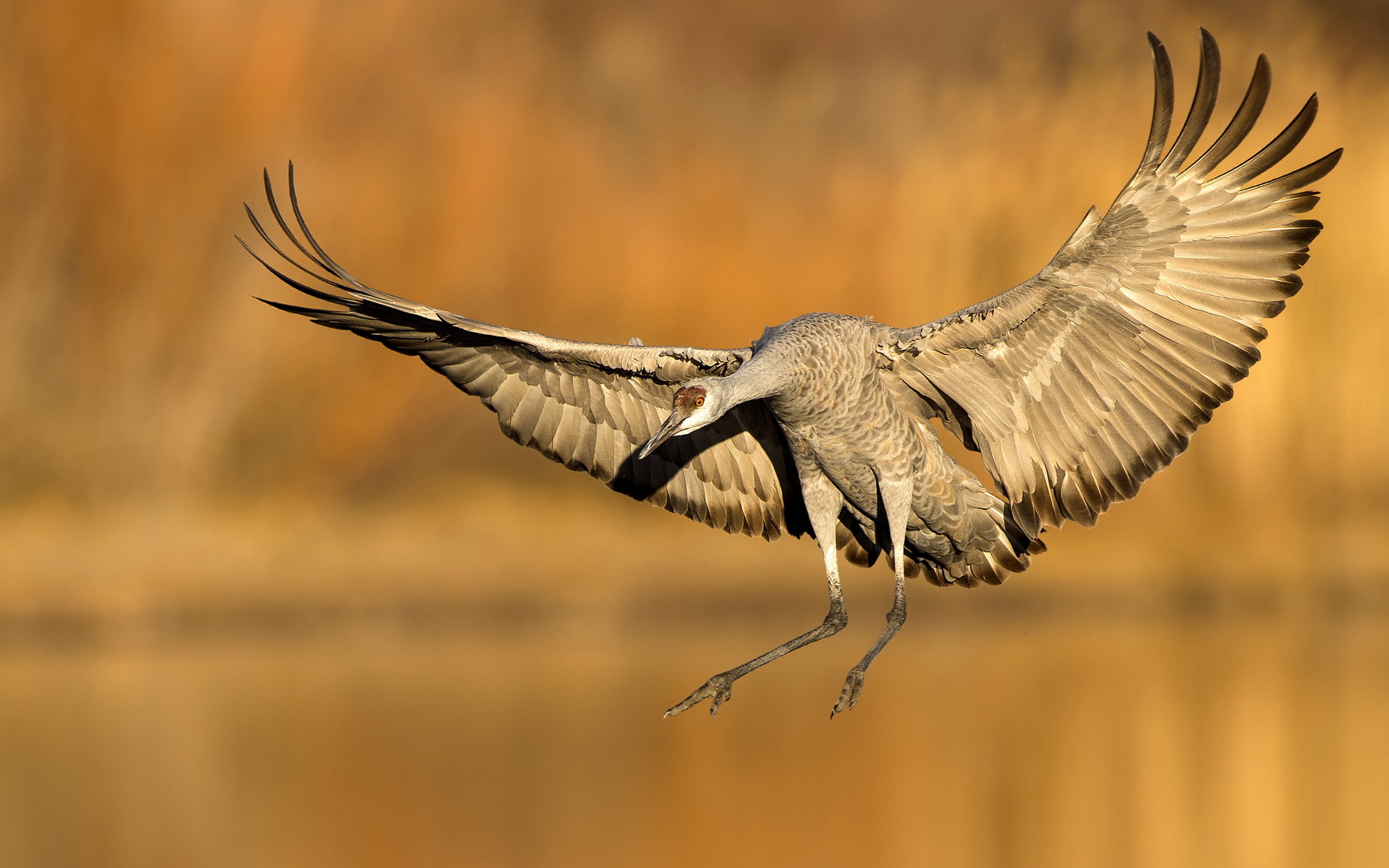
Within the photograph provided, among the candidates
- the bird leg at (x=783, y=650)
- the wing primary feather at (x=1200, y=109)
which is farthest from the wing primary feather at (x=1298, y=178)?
the bird leg at (x=783, y=650)

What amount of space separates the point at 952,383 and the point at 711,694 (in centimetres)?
215

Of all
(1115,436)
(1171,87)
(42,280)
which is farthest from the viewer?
(42,280)

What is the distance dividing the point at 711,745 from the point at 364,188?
40.8 feet

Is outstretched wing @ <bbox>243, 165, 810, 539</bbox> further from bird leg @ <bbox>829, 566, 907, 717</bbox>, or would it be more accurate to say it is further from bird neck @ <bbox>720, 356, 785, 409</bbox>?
bird leg @ <bbox>829, 566, 907, 717</bbox>

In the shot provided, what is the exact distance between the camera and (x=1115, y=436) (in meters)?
8.31

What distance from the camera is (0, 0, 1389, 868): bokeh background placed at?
22000mm

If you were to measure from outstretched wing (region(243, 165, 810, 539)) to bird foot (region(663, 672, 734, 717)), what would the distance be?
5.46 feet

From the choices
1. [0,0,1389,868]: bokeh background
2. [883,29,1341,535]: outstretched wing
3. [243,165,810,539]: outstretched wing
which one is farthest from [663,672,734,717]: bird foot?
[0,0,1389,868]: bokeh background

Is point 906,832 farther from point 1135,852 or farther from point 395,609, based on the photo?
point 395,609

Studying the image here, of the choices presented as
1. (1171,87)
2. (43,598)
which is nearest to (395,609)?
(43,598)

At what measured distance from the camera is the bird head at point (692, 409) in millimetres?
7246

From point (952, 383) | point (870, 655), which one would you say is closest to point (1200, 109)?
point (952, 383)

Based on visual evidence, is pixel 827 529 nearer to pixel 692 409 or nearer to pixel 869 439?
pixel 869 439

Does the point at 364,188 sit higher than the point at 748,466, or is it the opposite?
the point at 364,188
